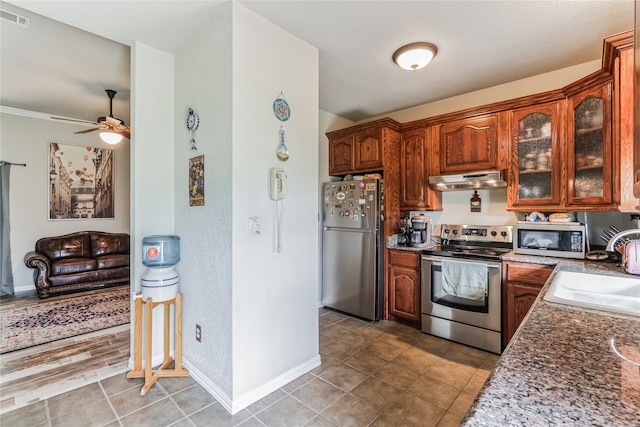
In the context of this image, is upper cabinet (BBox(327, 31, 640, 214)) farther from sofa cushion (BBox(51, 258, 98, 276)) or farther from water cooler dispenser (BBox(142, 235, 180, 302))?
sofa cushion (BBox(51, 258, 98, 276))

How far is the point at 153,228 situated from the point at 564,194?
3.45m

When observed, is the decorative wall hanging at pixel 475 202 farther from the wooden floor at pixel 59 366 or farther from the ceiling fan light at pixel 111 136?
the ceiling fan light at pixel 111 136

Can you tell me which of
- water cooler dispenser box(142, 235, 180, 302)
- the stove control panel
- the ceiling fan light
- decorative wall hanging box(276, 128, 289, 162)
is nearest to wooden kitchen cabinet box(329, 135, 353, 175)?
the stove control panel

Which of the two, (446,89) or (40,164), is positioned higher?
(446,89)

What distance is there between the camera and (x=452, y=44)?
2.31m

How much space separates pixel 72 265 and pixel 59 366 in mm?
2522

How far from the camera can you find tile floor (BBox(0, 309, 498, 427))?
1.79 meters

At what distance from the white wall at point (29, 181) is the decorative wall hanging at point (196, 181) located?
4.02m

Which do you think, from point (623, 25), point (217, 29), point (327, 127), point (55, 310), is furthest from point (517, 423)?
point (55, 310)

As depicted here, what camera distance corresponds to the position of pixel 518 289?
8.24 ft

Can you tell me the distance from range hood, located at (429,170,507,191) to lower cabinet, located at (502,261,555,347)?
2.60ft

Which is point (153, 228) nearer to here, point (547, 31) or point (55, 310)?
point (55, 310)

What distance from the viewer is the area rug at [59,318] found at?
113 inches

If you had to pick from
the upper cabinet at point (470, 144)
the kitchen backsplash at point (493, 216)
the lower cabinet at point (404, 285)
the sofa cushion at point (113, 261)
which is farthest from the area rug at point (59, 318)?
the upper cabinet at point (470, 144)
